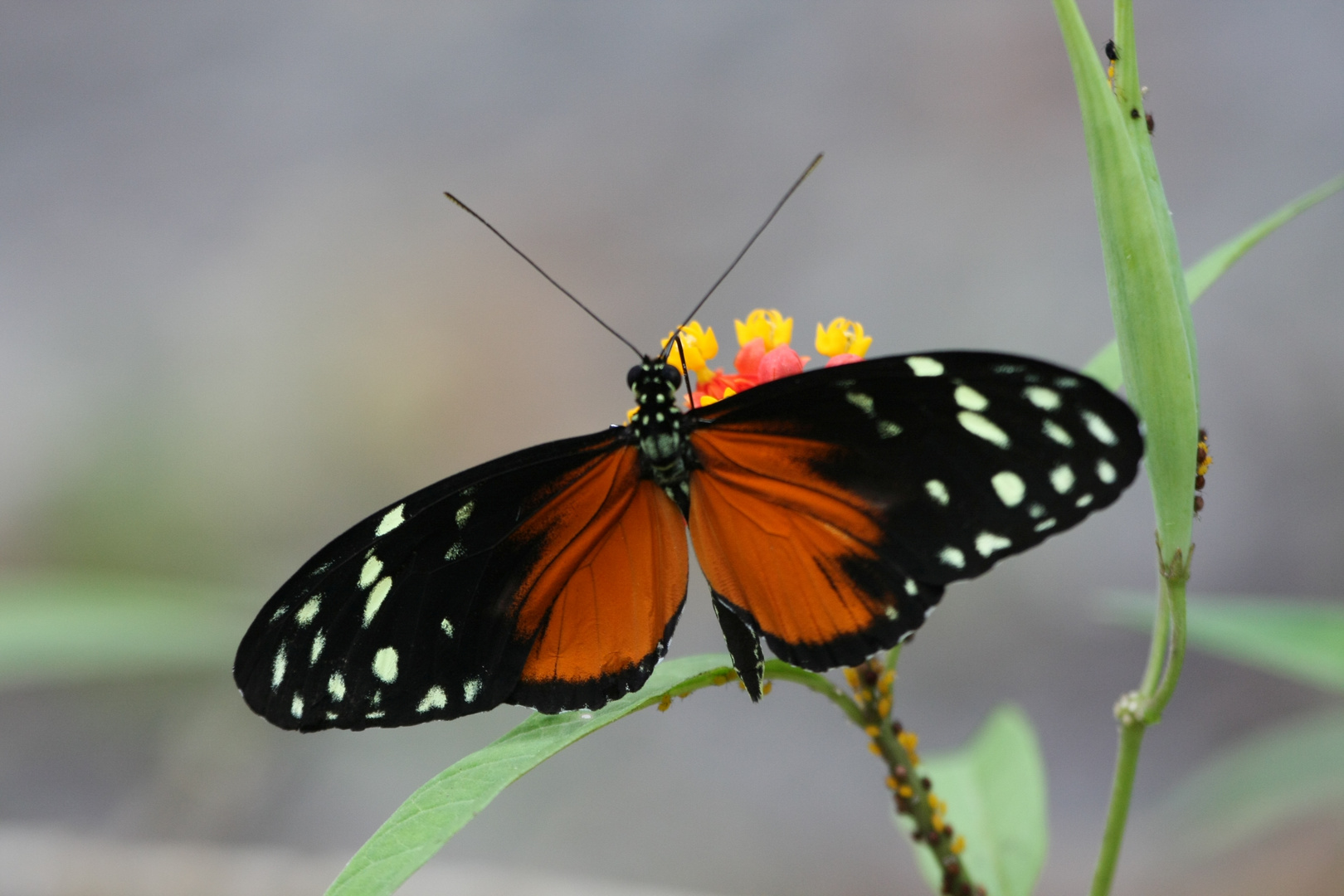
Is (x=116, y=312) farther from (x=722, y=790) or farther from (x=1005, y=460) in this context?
(x=1005, y=460)

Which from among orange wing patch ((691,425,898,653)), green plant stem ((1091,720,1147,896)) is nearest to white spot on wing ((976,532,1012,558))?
orange wing patch ((691,425,898,653))

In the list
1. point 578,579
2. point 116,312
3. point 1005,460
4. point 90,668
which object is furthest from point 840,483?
point 116,312

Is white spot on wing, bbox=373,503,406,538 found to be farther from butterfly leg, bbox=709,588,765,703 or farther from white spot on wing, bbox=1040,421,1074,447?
white spot on wing, bbox=1040,421,1074,447

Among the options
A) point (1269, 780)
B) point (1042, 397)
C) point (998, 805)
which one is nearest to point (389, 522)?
point (1042, 397)

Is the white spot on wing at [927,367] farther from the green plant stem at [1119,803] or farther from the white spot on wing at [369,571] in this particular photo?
the white spot on wing at [369,571]

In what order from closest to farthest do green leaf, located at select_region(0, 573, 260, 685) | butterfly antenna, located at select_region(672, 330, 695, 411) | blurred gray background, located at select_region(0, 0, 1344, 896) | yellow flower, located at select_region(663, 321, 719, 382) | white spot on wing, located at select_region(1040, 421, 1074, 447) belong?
1. white spot on wing, located at select_region(1040, 421, 1074, 447)
2. butterfly antenna, located at select_region(672, 330, 695, 411)
3. yellow flower, located at select_region(663, 321, 719, 382)
4. green leaf, located at select_region(0, 573, 260, 685)
5. blurred gray background, located at select_region(0, 0, 1344, 896)

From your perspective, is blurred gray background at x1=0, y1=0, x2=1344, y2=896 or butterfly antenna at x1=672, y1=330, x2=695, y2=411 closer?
butterfly antenna at x1=672, y1=330, x2=695, y2=411

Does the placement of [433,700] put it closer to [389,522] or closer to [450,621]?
[450,621]

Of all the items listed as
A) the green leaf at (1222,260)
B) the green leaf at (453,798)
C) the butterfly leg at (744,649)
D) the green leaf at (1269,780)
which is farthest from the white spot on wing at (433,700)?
the green leaf at (1269,780)
